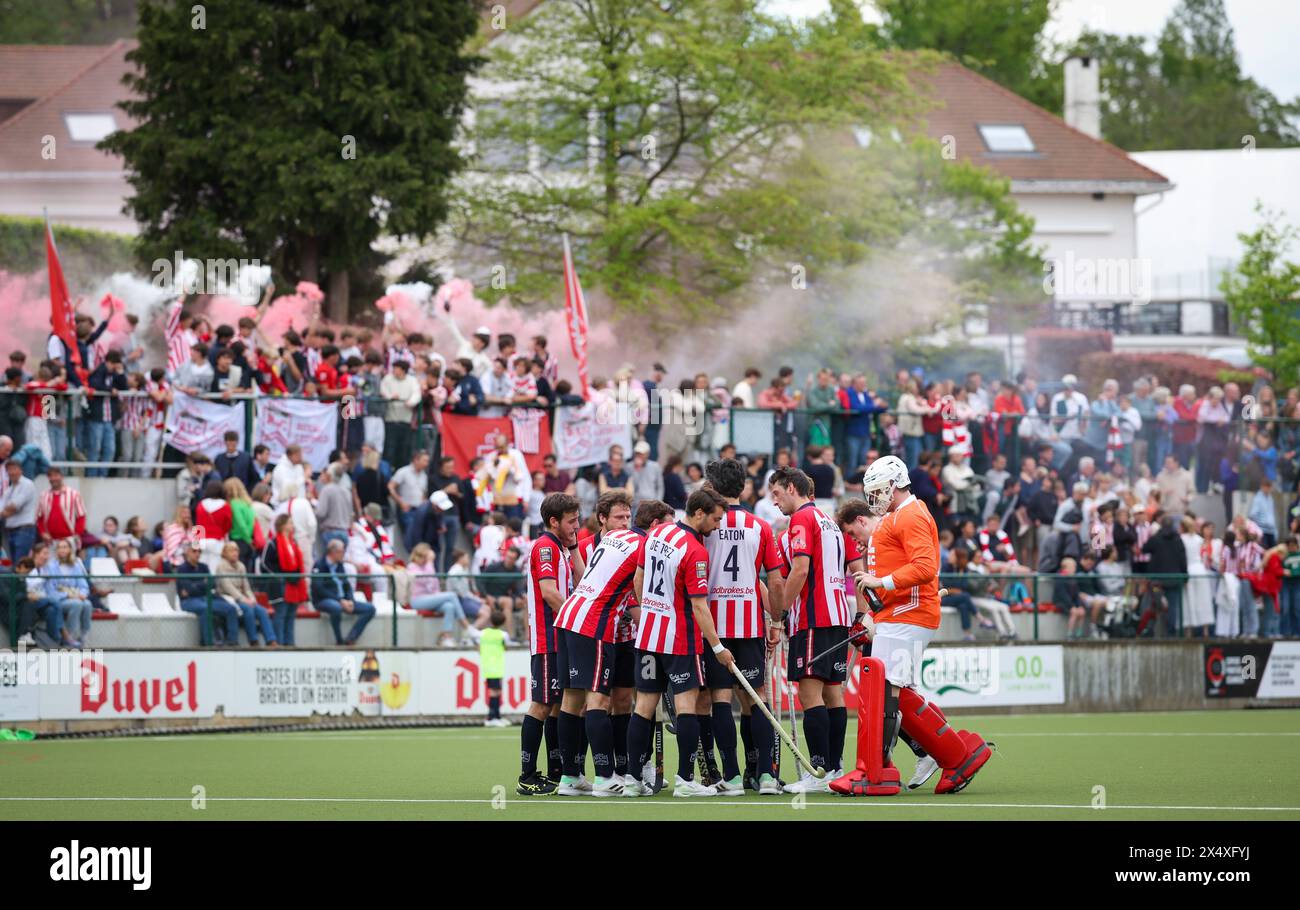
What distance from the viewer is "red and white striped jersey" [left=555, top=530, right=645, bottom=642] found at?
40.7 ft

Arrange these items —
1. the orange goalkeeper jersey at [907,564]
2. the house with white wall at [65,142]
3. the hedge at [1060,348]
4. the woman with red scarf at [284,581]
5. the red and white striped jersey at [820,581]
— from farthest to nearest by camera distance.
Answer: the hedge at [1060,348] < the house with white wall at [65,142] < the woman with red scarf at [284,581] < the red and white striped jersey at [820,581] < the orange goalkeeper jersey at [907,564]

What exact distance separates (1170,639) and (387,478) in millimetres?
11037

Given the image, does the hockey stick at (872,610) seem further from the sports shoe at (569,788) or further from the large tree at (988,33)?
the large tree at (988,33)

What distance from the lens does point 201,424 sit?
79.7 feet

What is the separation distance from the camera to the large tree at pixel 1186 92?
79.0 metres

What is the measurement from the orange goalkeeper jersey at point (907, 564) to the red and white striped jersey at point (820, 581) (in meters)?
0.39

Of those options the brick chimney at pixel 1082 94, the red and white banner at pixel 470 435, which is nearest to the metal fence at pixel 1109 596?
the red and white banner at pixel 470 435

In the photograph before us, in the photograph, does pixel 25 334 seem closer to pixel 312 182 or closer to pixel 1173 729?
pixel 312 182

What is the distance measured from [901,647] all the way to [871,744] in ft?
2.22

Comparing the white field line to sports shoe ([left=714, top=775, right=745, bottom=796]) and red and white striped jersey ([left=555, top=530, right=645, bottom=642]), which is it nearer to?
sports shoe ([left=714, top=775, right=745, bottom=796])

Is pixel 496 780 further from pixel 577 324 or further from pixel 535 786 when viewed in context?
pixel 577 324

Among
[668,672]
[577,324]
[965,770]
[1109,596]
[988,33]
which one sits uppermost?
[988,33]

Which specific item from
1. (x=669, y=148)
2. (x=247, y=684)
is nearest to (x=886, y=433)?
(x=247, y=684)

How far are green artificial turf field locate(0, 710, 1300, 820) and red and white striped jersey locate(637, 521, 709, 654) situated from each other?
3.39 ft
